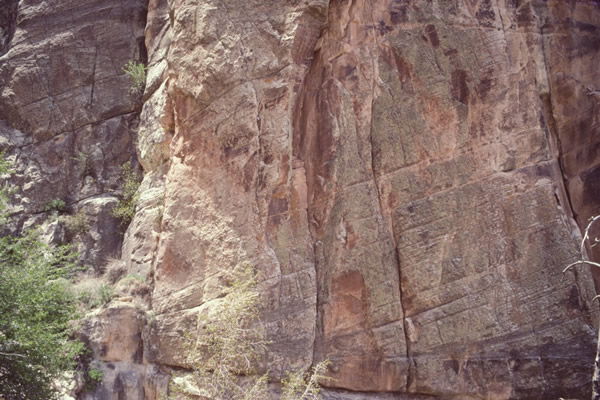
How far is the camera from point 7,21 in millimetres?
17812

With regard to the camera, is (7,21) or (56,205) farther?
(7,21)

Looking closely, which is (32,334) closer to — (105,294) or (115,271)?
(105,294)

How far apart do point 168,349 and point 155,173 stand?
14.4 ft

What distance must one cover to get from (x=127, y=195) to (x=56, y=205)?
1873mm

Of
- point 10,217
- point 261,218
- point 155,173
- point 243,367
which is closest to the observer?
point 243,367

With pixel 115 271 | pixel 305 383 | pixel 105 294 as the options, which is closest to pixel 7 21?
pixel 115 271

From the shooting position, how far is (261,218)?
12.6m

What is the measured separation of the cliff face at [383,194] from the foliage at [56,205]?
3.04 meters

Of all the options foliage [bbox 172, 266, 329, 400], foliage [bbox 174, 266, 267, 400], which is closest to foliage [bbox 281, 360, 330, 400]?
foliage [bbox 172, 266, 329, 400]

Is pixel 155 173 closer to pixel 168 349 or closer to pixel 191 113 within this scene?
pixel 191 113

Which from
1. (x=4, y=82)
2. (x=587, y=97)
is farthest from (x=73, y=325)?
(x=587, y=97)

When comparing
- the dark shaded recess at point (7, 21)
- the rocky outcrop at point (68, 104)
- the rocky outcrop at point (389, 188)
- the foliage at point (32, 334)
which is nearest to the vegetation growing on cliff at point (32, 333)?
the foliage at point (32, 334)

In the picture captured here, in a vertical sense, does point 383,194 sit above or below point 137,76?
below

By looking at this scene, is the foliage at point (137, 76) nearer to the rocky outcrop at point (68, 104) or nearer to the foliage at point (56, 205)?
the rocky outcrop at point (68, 104)
